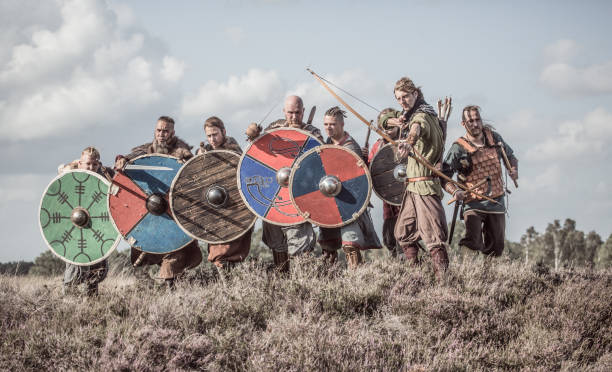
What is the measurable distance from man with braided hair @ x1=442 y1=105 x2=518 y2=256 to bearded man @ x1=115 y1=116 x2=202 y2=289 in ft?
9.53

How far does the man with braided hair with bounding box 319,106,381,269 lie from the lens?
644cm

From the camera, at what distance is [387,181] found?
691cm

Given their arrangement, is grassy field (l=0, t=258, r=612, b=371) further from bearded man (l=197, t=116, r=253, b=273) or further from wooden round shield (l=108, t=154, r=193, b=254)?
wooden round shield (l=108, t=154, r=193, b=254)

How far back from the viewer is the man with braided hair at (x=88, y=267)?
6.63m

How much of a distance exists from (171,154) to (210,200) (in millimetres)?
699

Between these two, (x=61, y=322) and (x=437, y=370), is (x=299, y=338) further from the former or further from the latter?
(x=61, y=322)

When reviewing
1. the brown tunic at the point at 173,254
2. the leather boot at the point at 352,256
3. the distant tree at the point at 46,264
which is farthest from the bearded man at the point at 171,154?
the distant tree at the point at 46,264

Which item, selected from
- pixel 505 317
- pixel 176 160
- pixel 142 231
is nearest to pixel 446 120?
pixel 505 317

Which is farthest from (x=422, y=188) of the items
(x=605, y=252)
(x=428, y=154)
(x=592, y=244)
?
(x=592, y=244)

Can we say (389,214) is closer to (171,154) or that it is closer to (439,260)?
(439,260)

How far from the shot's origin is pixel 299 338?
4.89m

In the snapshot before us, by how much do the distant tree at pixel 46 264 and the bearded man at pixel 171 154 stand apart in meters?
11.3

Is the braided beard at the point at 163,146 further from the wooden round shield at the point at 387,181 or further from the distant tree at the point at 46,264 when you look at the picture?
the distant tree at the point at 46,264

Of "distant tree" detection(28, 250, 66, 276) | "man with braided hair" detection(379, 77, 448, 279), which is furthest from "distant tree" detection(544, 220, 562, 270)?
"man with braided hair" detection(379, 77, 448, 279)
